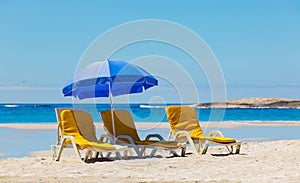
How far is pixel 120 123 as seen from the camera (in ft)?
30.2

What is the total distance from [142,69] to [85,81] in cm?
103

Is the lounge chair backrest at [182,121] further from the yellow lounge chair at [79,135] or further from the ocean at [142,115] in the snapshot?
the ocean at [142,115]

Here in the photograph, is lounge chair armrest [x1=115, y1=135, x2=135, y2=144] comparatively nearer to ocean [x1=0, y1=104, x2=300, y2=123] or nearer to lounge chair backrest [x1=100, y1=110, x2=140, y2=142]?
lounge chair backrest [x1=100, y1=110, x2=140, y2=142]

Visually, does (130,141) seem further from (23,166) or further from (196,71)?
(196,71)

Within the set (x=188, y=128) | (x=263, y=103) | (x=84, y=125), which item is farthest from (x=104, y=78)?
(x=263, y=103)

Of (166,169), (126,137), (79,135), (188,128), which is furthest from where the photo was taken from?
(188,128)

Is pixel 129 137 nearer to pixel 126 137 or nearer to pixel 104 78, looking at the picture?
pixel 126 137

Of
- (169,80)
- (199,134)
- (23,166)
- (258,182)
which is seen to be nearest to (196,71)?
(169,80)

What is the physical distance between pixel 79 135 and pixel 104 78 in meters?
1.02

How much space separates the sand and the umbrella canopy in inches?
47.4

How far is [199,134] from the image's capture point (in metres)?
9.88

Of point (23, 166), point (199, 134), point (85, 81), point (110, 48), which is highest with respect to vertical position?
point (110, 48)

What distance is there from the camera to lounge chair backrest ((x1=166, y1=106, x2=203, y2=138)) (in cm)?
980

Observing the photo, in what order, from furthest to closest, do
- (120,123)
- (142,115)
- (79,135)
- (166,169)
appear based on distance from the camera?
(142,115)
(120,123)
(79,135)
(166,169)
